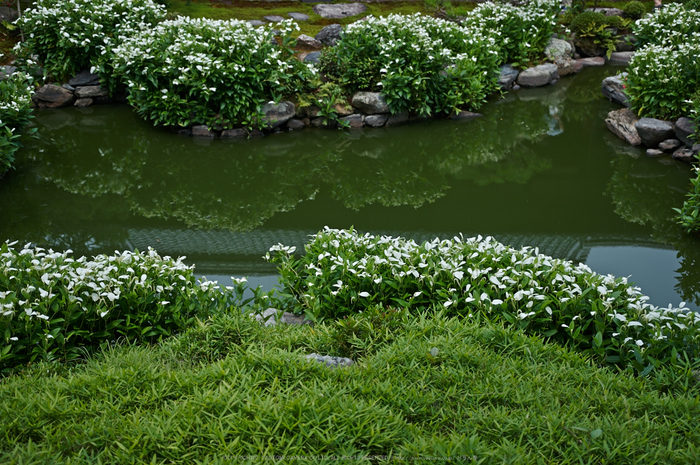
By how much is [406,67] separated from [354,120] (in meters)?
1.09

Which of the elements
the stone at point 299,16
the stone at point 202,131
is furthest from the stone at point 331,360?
the stone at point 299,16

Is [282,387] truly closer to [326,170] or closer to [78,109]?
[326,170]

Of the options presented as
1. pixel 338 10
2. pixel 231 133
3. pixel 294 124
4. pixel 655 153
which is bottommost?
pixel 231 133

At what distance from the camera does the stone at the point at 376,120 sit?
884 centimetres

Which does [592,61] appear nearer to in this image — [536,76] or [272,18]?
[536,76]

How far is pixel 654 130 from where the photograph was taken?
7.72 metres

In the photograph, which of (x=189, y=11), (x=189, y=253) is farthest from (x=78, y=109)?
(x=189, y=253)

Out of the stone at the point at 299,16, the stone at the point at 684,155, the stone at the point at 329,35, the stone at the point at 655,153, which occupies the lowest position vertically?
the stone at the point at 655,153

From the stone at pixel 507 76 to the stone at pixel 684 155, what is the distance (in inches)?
150

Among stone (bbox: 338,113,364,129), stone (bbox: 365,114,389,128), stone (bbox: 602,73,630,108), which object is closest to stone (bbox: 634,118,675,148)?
stone (bbox: 602,73,630,108)

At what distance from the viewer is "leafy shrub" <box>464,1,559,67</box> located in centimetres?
1079

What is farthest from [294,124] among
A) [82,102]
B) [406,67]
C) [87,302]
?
[87,302]

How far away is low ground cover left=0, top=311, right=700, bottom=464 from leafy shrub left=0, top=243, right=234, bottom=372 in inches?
9.1

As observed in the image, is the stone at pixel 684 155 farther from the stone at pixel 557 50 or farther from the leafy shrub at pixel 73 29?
the leafy shrub at pixel 73 29
